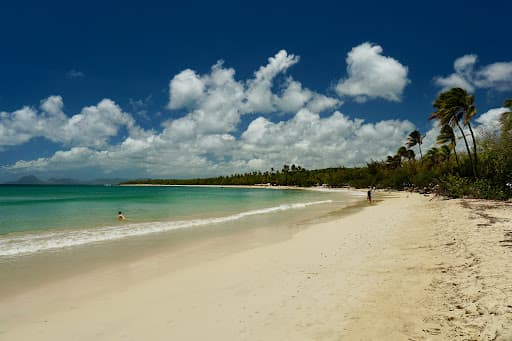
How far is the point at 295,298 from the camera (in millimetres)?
6297

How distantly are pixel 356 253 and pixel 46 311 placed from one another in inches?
337

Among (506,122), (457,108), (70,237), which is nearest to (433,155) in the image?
(457,108)

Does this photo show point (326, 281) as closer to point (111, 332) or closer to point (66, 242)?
point (111, 332)

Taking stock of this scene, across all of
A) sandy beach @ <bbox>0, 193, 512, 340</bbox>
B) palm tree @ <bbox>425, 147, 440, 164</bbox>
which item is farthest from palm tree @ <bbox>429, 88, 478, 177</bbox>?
palm tree @ <bbox>425, 147, 440, 164</bbox>

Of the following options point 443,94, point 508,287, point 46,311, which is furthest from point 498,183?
point 46,311

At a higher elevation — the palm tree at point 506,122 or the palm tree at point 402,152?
the palm tree at point 402,152

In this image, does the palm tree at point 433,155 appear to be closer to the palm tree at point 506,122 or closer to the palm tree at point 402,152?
the palm tree at point 402,152

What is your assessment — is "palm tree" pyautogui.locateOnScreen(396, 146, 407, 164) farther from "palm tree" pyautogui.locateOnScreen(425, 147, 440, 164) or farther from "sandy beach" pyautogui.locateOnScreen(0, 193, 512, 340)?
"sandy beach" pyautogui.locateOnScreen(0, 193, 512, 340)

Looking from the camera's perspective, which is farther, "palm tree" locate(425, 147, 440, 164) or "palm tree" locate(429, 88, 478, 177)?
"palm tree" locate(425, 147, 440, 164)

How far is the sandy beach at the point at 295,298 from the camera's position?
4.89 m

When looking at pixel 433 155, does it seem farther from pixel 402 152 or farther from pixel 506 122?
pixel 506 122

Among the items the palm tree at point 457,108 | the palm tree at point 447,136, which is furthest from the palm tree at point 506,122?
the palm tree at point 447,136

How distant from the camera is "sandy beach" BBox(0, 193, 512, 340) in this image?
4891mm

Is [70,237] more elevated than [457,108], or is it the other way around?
[457,108]
